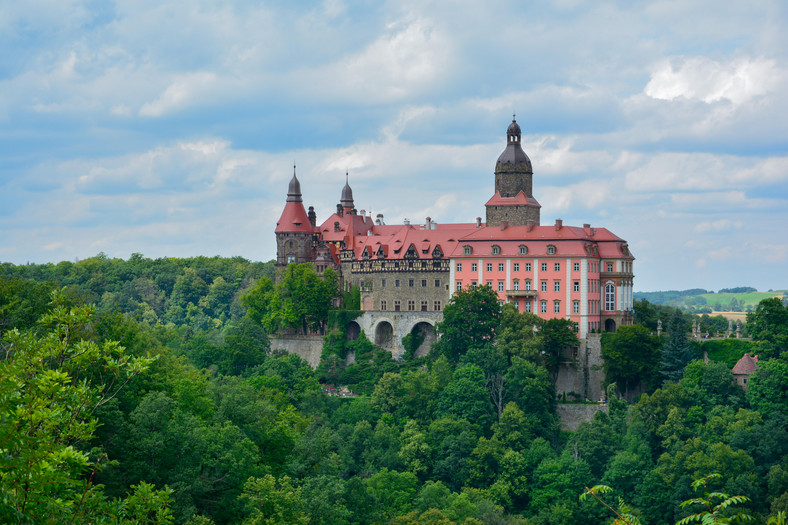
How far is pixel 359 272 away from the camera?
258ft

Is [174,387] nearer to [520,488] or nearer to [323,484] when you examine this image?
[323,484]

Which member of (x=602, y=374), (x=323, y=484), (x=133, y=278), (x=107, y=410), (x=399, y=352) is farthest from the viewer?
(x=133, y=278)

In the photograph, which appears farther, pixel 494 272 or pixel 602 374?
pixel 494 272

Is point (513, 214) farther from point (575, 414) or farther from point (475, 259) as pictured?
point (575, 414)

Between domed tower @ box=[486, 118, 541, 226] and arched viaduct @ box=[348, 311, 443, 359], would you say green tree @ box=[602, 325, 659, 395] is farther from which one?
arched viaduct @ box=[348, 311, 443, 359]

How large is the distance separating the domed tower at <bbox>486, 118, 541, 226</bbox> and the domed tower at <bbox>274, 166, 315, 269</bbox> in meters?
16.2

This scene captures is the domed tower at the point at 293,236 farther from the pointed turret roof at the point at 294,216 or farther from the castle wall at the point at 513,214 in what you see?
the castle wall at the point at 513,214

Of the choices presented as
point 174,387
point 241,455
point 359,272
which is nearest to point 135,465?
point 241,455

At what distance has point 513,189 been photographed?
7450cm

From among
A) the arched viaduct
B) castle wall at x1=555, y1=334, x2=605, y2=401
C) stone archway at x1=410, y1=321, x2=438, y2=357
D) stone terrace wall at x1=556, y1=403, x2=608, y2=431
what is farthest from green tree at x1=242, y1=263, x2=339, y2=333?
stone terrace wall at x1=556, y1=403, x2=608, y2=431

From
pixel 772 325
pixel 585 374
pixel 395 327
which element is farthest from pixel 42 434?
pixel 395 327

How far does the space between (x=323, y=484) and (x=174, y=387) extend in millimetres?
7694

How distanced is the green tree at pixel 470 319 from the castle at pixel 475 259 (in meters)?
2.64

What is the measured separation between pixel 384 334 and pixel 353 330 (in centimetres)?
265
